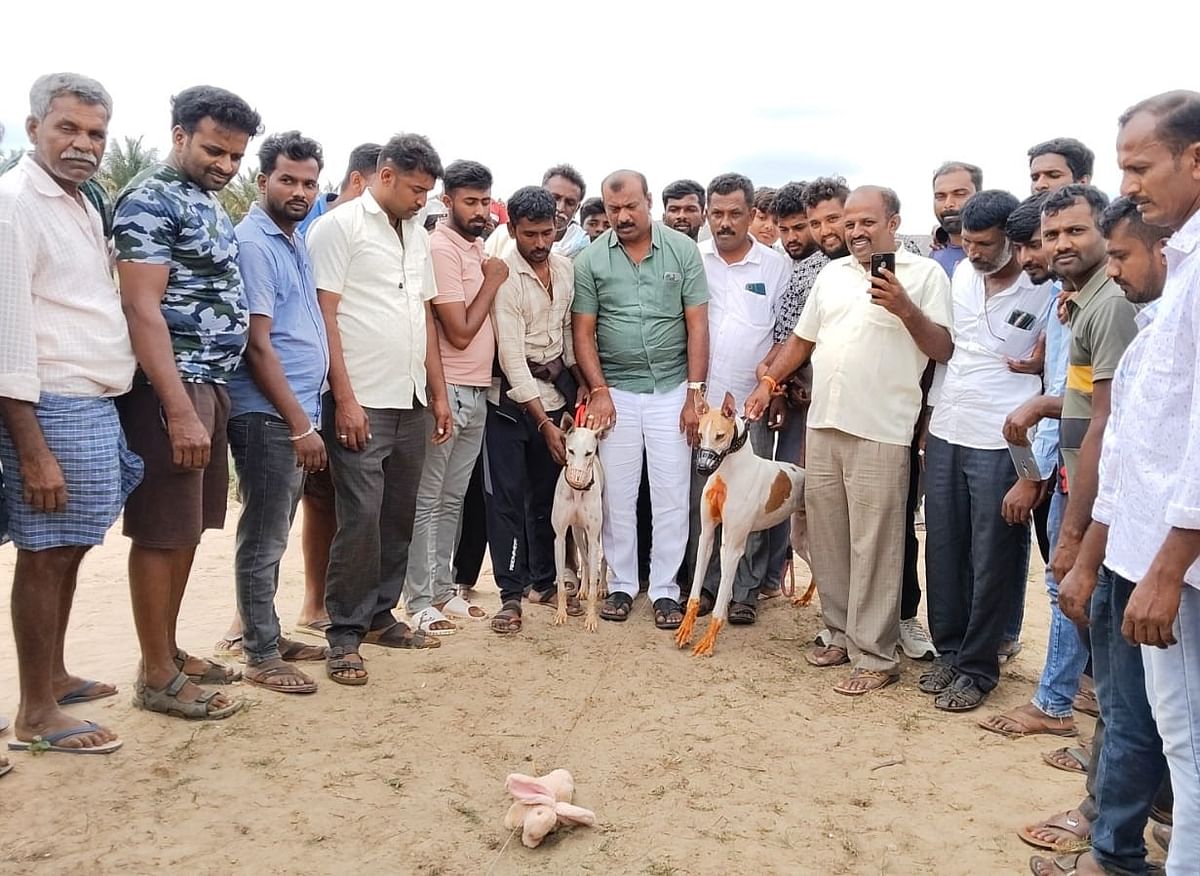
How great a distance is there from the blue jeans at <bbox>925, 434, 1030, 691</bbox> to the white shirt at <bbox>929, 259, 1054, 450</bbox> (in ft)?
0.33

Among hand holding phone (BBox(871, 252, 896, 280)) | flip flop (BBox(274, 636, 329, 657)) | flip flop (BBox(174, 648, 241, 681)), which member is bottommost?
flip flop (BBox(274, 636, 329, 657))

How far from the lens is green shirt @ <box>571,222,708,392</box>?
5.65 meters

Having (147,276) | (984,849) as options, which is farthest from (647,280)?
(984,849)

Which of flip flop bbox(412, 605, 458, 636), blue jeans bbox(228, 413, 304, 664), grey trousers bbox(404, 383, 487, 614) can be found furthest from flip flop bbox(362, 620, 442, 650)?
blue jeans bbox(228, 413, 304, 664)

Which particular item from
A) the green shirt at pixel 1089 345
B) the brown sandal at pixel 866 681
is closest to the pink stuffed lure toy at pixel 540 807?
the brown sandal at pixel 866 681

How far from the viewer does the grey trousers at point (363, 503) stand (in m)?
4.75

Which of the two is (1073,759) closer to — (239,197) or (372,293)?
(372,293)

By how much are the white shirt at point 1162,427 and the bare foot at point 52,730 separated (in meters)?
3.60

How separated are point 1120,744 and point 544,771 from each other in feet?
6.78

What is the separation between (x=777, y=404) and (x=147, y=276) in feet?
11.6

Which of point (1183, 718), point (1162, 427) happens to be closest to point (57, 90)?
point (1162, 427)

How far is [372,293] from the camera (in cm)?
474

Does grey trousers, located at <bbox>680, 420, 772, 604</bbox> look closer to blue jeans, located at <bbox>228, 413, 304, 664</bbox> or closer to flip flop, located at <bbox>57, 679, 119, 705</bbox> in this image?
blue jeans, located at <bbox>228, 413, 304, 664</bbox>

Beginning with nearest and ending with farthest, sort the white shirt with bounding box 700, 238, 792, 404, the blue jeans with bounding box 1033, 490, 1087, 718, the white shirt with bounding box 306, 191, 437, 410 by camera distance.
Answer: the blue jeans with bounding box 1033, 490, 1087, 718, the white shirt with bounding box 306, 191, 437, 410, the white shirt with bounding box 700, 238, 792, 404
